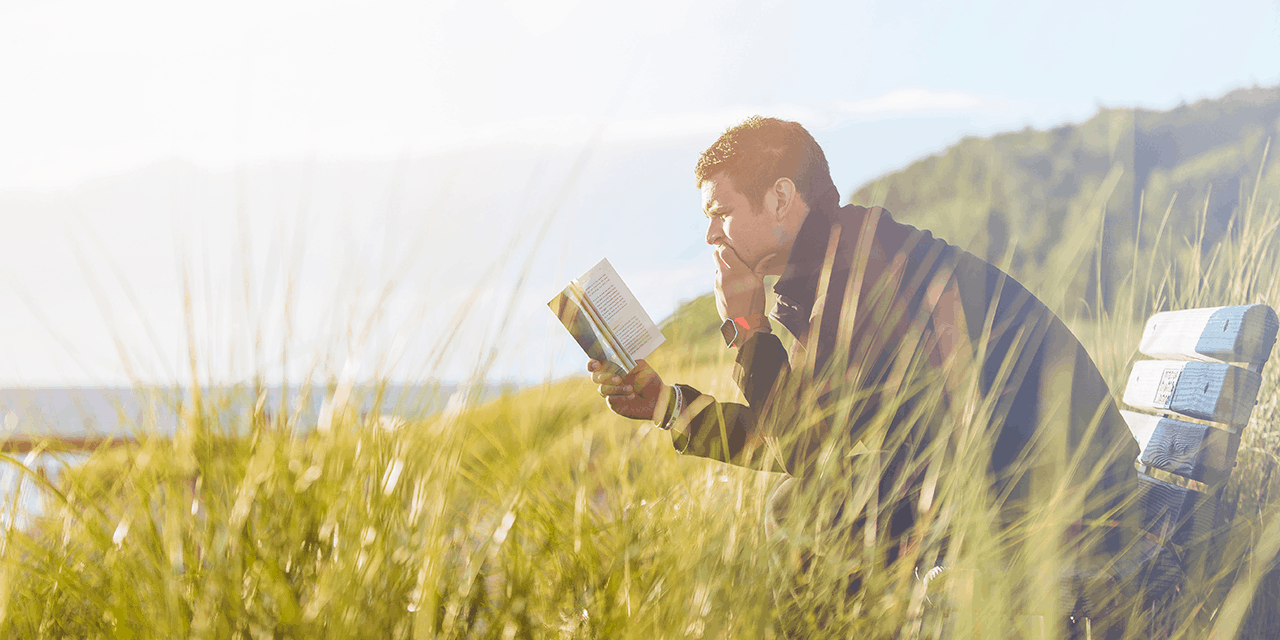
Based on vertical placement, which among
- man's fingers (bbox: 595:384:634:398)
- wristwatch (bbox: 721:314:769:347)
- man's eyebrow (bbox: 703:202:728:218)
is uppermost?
man's eyebrow (bbox: 703:202:728:218)

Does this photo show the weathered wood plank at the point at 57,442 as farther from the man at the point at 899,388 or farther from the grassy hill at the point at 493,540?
the man at the point at 899,388

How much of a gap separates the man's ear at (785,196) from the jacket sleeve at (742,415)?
39 cm

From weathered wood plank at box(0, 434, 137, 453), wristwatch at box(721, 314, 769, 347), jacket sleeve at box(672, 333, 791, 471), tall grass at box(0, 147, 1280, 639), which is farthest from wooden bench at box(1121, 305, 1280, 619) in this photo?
weathered wood plank at box(0, 434, 137, 453)

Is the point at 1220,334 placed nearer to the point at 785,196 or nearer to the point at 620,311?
the point at 785,196

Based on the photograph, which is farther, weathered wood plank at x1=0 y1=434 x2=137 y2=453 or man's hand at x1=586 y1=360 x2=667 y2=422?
man's hand at x1=586 y1=360 x2=667 y2=422

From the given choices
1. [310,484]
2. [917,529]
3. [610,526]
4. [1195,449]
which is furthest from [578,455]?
[1195,449]

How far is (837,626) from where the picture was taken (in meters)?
1.33

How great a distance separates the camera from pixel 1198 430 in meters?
2.04

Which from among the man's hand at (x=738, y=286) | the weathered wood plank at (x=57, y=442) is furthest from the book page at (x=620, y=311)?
the weathered wood plank at (x=57, y=442)

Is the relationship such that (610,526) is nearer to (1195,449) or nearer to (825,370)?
(825,370)

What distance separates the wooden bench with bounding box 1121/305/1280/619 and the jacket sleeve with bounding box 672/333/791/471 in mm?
972

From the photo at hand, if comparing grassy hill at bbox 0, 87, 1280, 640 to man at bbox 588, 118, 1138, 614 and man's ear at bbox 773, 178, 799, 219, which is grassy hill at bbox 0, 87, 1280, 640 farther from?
man's ear at bbox 773, 178, 799, 219

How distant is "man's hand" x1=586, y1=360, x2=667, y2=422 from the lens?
185 centimetres

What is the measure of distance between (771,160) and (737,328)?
0.54 meters
